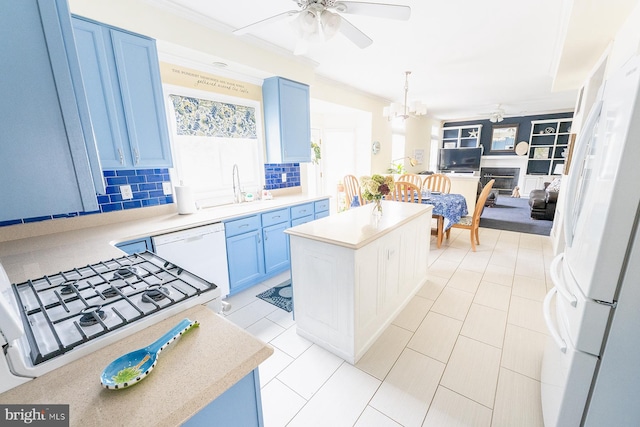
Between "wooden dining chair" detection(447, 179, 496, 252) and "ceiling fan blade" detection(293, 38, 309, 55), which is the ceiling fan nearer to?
"ceiling fan blade" detection(293, 38, 309, 55)

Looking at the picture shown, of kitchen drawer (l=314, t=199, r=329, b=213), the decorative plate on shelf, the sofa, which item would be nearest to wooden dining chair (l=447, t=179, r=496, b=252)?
kitchen drawer (l=314, t=199, r=329, b=213)

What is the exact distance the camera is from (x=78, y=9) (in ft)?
5.90

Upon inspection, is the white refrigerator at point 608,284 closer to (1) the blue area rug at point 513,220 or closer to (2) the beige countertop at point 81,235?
(2) the beige countertop at point 81,235

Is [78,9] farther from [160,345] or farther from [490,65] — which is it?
[490,65]

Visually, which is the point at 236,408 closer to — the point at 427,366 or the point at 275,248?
the point at 427,366

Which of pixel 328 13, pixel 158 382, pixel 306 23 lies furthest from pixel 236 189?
pixel 158 382

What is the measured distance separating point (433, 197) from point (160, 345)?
3.95 metres

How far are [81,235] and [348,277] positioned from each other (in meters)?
2.00

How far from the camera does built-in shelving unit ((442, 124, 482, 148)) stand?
905 centimetres

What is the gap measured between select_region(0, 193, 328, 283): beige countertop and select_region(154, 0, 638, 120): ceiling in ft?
5.98

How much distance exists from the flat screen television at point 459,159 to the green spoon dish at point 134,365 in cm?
1028

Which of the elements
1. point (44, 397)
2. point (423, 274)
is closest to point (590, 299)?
point (44, 397)

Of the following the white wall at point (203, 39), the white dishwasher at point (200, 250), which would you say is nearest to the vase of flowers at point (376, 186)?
the white dishwasher at point (200, 250)

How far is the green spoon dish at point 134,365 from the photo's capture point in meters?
0.59
